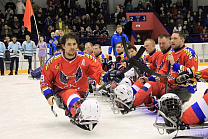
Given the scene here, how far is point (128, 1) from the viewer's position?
680 inches

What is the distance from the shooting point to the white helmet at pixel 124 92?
10.9 ft

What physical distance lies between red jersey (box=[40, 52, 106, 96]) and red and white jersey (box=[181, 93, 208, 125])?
1.00 meters

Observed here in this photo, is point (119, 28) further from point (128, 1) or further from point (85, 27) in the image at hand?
point (128, 1)

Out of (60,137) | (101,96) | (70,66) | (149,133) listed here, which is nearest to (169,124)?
(149,133)

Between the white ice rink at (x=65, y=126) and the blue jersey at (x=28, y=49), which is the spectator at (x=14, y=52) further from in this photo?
the white ice rink at (x=65, y=126)

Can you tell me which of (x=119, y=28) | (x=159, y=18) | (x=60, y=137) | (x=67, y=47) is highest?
(x=159, y=18)

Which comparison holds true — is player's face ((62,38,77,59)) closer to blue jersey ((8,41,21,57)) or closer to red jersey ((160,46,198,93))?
red jersey ((160,46,198,93))

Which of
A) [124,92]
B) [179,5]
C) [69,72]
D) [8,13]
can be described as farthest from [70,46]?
[179,5]

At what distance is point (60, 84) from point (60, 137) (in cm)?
62

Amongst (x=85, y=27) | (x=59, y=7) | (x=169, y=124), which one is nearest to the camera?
(x=169, y=124)

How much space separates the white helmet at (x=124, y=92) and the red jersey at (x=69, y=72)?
241mm

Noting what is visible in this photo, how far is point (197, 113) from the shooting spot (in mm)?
2361

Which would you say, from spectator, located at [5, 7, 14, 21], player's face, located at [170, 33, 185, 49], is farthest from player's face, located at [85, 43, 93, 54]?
spectator, located at [5, 7, 14, 21]

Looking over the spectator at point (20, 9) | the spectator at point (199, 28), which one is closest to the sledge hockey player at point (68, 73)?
the spectator at point (20, 9)
